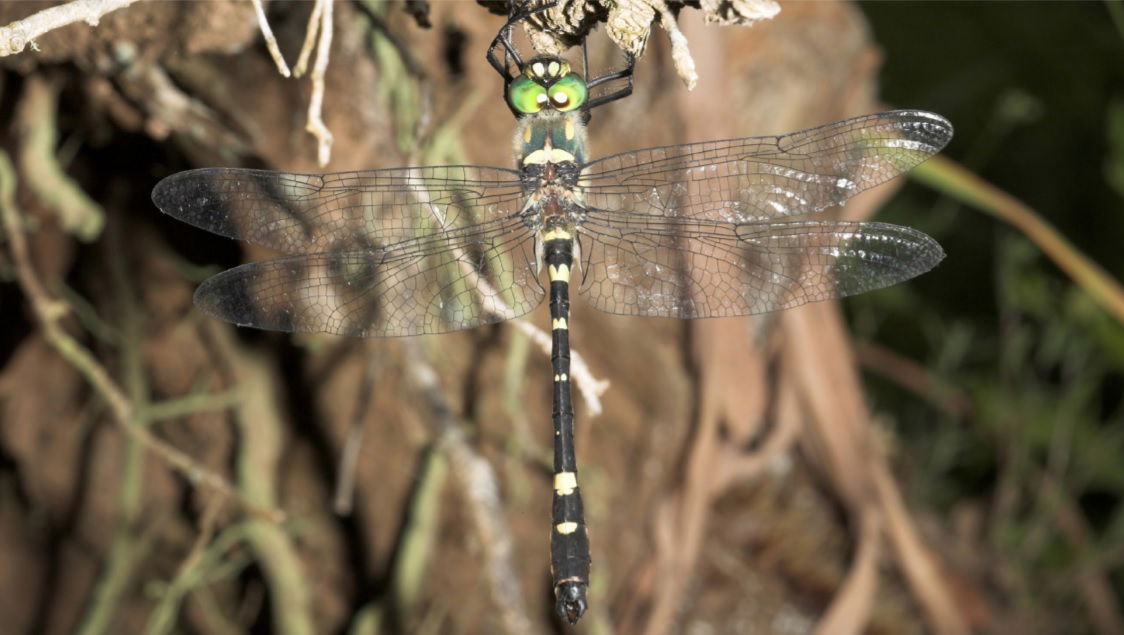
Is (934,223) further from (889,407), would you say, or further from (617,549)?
(617,549)

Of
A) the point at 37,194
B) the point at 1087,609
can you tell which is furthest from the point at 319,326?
the point at 1087,609

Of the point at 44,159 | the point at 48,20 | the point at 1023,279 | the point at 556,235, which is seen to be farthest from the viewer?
the point at 1023,279

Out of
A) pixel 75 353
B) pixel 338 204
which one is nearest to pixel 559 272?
pixel 338 204

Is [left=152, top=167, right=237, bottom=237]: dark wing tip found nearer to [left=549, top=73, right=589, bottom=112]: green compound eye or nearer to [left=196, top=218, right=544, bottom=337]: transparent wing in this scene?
[left=196, top=218, right=544, bottom=337]: transparent wing

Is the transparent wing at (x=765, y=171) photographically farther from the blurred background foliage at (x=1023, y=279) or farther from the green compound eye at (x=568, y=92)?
the blurred background foliage at (x=1023, y=279)

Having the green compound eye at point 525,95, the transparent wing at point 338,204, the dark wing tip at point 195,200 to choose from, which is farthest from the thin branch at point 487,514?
the green compound eye at point 525,95

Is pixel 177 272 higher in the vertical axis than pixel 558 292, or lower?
higher

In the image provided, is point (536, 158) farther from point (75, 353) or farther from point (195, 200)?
point (75, 353)

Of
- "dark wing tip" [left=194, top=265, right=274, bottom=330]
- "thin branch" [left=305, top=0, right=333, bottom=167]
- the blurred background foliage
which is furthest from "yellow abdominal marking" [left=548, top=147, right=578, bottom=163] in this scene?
the blurred background foliage
